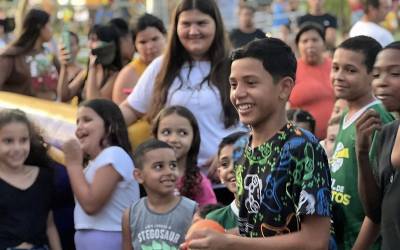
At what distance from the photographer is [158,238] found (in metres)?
4.92

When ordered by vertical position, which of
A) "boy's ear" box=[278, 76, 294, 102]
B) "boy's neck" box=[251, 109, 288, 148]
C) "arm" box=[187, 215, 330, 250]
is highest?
"boy's ear" box=[278, 76, 294, 102]

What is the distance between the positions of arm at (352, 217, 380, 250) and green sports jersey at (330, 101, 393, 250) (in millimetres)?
324

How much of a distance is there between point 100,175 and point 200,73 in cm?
99

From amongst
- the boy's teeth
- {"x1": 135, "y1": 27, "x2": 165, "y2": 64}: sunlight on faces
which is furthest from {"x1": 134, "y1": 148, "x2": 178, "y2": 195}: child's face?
{"x1": 135, "y1": 27, "x2": 165, "y2": 64}: sunlight on faces

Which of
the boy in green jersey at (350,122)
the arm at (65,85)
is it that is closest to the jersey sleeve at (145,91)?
the boy in green jersey at (350,122)

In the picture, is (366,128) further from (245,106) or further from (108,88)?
(108,88)

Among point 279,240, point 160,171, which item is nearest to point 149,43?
point 160,171

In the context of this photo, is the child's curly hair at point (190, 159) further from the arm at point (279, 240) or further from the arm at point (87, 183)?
the arm at point (279, 240)

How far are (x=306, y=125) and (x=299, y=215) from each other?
346 centimetres

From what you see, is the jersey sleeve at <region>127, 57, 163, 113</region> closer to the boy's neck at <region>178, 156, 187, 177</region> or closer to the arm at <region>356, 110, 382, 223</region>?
the boy's neck at <region>178, 156, 187, 177</region>

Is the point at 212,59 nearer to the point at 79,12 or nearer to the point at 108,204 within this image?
the point at 108,204

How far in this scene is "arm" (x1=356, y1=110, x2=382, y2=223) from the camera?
3.70 metres

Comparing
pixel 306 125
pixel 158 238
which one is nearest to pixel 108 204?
pixel 158 238

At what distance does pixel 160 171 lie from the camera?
5.03 metres
